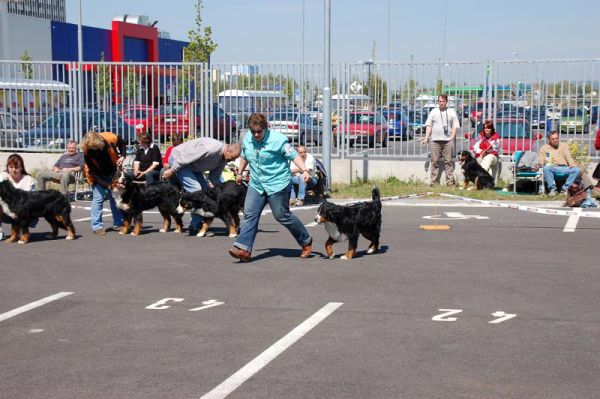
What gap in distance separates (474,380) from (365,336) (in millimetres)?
1358

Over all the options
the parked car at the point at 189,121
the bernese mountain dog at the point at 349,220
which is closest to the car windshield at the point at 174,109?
the parked car at the point at 189,121

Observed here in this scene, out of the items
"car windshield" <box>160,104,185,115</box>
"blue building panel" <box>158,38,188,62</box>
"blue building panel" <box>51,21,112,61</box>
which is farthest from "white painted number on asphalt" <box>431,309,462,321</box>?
"blue building panel" <box>158,38,188,62</box>

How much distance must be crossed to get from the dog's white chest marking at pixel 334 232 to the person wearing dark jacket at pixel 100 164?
13.0 ft

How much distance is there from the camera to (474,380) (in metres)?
6.06

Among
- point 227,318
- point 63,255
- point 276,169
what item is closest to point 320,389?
point 227,318

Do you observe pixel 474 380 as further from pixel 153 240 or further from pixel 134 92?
pixel 134 92

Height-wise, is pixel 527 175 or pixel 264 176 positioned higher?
pixel 264 176

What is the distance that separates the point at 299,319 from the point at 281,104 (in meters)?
12.7

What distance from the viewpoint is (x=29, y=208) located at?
1216 cm

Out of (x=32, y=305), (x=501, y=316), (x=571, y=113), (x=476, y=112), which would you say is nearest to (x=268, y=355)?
(x=501, y=316)

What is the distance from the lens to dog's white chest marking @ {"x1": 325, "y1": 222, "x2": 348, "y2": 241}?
10.5 m

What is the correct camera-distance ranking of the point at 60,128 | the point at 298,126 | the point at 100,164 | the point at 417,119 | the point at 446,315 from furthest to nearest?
1. the point at 60,128
2. the point at 298,126
3. the point at 417,119
4. the point at 100,164
5. the point at 446,315

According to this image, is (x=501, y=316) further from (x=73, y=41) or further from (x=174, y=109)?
(x=73, y=41)

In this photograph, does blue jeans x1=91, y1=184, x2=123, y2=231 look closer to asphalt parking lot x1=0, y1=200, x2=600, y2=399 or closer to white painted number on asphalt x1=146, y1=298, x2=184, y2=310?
asphalt parking lot x1=0, y1=200, x2=600, y2=399
